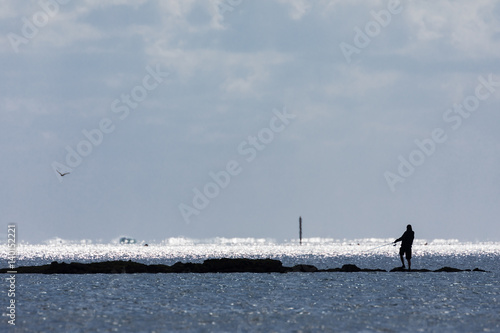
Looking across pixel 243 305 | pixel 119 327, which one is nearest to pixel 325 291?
pixel 243 305

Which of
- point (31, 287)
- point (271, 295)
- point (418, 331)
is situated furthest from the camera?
point (31, 287)

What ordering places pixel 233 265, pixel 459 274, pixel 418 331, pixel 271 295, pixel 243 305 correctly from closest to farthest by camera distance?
1. pixel 418 331
2. pixel 243 305
3. pixel 271 295
4. pixel 459 274
5. pixel 233 265

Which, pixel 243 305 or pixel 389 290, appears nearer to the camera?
pixel 243 305

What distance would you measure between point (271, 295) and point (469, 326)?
1264 centimetres

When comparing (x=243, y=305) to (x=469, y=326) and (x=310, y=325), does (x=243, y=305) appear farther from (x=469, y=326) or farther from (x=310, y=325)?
(x=469, y=326)

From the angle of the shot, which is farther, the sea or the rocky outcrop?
the rocky outcrop

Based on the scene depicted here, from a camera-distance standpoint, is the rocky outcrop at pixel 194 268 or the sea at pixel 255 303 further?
the rocky outcrop at pixel 194 268

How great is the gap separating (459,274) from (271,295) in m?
18.2

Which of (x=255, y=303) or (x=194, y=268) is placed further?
(x=194, y=268)

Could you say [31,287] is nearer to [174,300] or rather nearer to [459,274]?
[174,300]

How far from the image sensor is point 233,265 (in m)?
56.3

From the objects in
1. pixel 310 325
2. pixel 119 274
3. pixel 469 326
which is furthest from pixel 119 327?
pixel 119 274

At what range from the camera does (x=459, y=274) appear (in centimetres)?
5225

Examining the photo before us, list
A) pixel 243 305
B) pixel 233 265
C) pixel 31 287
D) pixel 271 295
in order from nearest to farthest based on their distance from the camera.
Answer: pixel 243 305 → pixel 271 295 → pixel 31 287 → pixel 233 265
